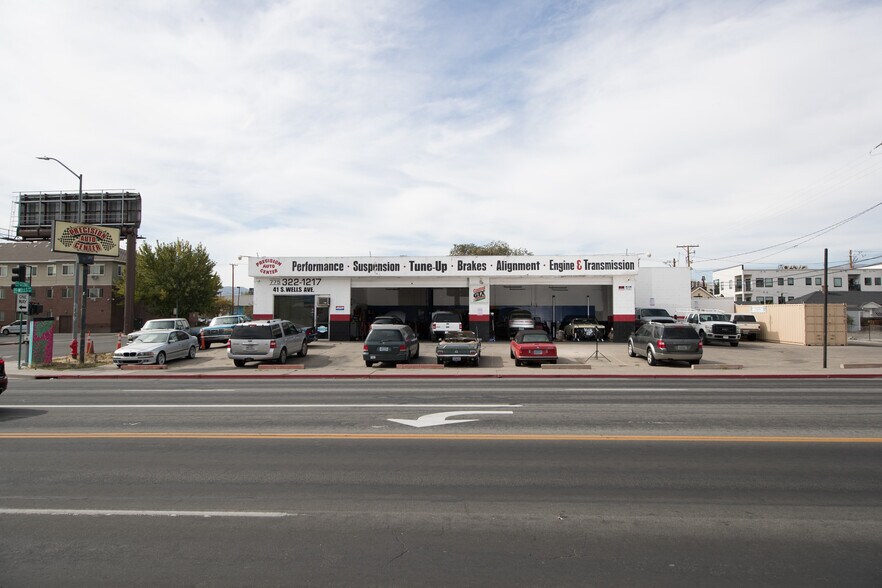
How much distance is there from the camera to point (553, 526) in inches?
202

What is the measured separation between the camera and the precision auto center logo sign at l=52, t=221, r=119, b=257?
77.9ft

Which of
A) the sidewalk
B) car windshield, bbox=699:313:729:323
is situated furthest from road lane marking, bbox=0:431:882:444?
car windshield, bbox=699:313:729:323

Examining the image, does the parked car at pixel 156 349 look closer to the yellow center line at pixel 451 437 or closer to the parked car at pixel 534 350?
the yellow center line at pixel 451 437

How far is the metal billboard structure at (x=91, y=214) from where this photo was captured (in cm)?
4616

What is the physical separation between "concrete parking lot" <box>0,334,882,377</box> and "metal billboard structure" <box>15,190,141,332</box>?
798 inches

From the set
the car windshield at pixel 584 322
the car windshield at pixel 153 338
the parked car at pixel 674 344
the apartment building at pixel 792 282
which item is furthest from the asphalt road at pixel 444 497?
the apartment building at pixel 792 282

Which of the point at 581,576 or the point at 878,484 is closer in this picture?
the point at 581,576

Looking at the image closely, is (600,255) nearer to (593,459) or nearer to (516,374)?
(516,374)

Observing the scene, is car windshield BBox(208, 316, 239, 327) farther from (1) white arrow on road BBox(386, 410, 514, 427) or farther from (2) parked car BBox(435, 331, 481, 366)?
(1) white arrow on road BBox(386, 410, 514, 427)

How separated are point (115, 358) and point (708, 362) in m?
23.6

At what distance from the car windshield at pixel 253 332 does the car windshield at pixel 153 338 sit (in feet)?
11.6

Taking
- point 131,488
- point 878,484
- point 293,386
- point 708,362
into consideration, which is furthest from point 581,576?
point 708,362

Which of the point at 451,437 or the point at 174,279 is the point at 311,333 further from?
the point at 174,279

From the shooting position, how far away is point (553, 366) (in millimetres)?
20984
